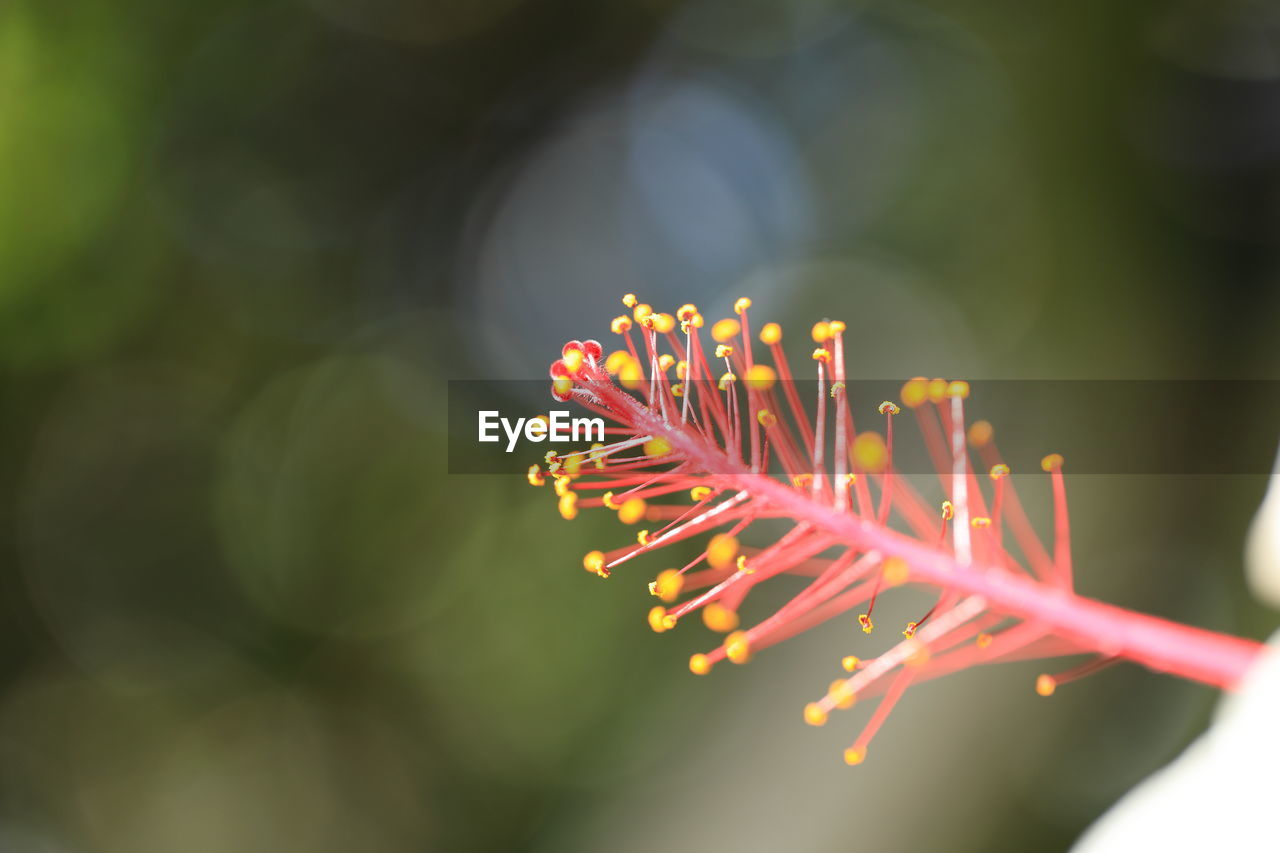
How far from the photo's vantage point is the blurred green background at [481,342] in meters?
1.11

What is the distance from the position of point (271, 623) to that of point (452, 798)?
0.47 metres

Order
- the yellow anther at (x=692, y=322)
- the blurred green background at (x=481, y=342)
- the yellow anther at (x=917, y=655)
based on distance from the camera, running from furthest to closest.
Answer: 1. the blurred green background at (x=481, y=342)
2. the yellow anther at (x=692, y=322)
3. the yellow anther at (x=917, y=655)

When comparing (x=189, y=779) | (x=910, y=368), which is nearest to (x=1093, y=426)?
(x=910, y=368)

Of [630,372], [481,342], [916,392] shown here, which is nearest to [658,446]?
[630,372]

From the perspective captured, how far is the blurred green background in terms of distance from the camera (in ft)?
3.63

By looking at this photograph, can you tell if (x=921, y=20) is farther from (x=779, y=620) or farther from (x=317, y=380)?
(x=317, y=380)

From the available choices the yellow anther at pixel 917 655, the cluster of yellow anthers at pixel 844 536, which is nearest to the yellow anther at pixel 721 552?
the cluster of yellow anthers at pixel 844 536

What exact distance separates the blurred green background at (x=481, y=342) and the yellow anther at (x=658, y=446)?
0.81m

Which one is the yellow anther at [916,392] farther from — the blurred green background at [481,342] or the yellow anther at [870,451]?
the blurred green background at [481,342]

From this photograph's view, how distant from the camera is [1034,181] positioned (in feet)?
3.78

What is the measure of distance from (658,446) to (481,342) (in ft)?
3.23

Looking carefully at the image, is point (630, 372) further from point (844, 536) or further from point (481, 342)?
point (481, 342)

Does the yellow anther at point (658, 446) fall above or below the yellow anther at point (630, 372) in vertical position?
below

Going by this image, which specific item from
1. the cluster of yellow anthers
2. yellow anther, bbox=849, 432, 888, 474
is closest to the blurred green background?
the cluster of yellow anthers
